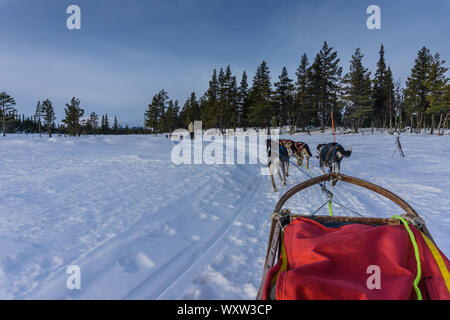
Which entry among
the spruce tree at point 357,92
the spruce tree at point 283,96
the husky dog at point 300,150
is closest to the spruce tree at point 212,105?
the spruce tree at point 283,96

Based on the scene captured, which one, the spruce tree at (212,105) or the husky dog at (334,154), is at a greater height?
the spruce tree at (212,105)

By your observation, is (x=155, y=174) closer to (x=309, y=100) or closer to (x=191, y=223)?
(x=191, y=223)

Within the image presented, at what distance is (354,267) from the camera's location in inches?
52.5

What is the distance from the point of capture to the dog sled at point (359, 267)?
3.64ft

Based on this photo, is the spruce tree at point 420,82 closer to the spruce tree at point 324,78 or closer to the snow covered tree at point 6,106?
the spruce tree at point 324,78

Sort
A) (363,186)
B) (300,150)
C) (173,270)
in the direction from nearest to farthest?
(363,186), (173,270), (300,150)

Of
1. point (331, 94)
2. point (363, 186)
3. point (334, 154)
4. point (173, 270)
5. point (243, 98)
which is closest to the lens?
point (363, 186)

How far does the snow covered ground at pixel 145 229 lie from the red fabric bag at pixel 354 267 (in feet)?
3.52

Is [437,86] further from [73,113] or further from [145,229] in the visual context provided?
[73,113]

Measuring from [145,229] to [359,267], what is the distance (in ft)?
10.1

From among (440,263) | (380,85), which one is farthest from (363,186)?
(380,85)

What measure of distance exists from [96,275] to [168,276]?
836 millimetres
